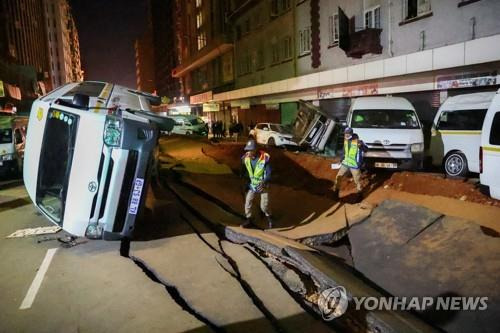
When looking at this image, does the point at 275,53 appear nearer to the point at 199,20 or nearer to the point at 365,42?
the point at 365,42

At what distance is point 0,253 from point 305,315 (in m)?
5.29

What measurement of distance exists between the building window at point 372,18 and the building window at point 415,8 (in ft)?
5.48

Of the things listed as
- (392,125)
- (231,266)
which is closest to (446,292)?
(231,266)

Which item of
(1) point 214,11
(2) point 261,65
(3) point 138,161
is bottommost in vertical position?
(3) point 138,161

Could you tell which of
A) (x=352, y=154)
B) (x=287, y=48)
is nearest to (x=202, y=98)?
(x=287, y=48)

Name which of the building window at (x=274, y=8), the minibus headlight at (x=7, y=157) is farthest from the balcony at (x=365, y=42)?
the minibus headlight at (x=7, y=157)

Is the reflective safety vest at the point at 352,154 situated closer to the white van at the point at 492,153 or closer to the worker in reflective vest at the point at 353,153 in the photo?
the worker in reflective vest at the point at 353,153

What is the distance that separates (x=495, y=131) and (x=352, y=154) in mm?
3167

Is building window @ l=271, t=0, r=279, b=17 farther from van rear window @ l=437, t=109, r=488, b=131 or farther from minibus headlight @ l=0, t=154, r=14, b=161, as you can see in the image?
minibus headlight @ l=0, t=154, r=14, b=161

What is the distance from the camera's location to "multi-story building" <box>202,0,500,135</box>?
13625mm

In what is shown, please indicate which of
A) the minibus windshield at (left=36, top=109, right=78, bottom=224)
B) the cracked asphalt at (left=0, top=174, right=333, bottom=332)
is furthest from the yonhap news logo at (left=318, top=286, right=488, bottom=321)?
the minibus windshield at (left=36, top=109, right=78, bottom=224)

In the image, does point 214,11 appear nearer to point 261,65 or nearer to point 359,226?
point 261,65

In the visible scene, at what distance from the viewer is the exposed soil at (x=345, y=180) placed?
31.8 feet

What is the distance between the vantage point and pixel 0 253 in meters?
6.45
